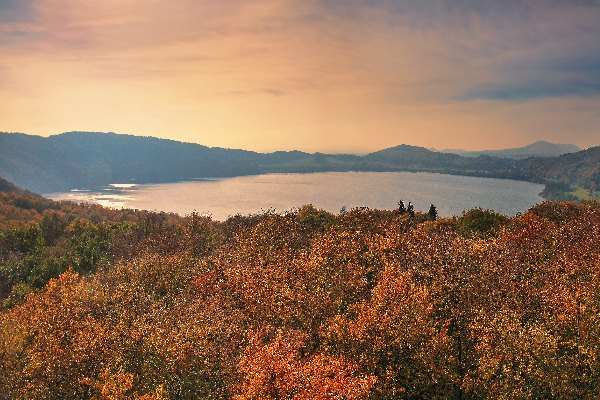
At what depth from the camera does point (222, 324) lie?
148 feet

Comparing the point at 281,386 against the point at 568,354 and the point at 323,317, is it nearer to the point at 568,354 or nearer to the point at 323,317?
the point at 323,317

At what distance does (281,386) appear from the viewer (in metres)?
30.7

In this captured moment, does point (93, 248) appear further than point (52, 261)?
Yes

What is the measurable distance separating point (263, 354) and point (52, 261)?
328 feet

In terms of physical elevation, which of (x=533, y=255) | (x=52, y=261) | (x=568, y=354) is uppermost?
(x=533, y=255)

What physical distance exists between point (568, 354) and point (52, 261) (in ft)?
376

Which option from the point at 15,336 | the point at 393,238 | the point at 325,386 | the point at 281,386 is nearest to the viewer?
the point at 325,386

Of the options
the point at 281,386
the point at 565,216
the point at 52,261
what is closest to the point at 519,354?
the point at 281,386

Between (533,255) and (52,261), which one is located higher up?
(533,255)

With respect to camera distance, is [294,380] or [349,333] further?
[349,333]

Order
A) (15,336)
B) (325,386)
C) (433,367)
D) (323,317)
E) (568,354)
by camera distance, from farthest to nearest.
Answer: (15,336) → (323,317) → (568,354) → (433,367) → (325,386)

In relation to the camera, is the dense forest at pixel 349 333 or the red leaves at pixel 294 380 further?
the dense forest at pixel 349 333

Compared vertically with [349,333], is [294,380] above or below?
below

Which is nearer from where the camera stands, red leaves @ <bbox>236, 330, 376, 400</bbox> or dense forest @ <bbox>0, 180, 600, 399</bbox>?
red leaves @ <bbox>236, 330, 376, 400</bbox>
